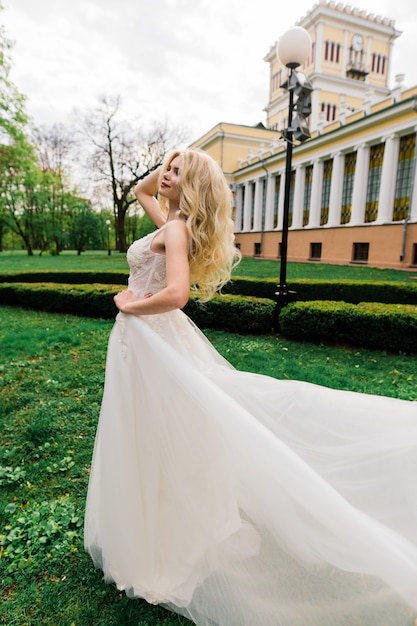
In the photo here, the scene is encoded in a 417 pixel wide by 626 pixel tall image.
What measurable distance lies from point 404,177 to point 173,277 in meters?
24.4

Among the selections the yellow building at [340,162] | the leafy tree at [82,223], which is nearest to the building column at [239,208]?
the yellow building at [340,162]

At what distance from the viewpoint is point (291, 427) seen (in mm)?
2154

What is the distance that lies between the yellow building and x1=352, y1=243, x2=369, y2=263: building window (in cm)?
7

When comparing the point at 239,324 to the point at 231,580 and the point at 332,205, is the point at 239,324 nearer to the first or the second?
the point at 231,580

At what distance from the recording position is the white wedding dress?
1530 mm

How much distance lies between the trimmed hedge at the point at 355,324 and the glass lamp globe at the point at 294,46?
4.39 m

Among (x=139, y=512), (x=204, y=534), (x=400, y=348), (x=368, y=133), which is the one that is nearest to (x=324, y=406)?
(x=204, y=534)

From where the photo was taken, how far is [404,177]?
21.6m

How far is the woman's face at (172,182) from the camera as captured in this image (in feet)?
6.77

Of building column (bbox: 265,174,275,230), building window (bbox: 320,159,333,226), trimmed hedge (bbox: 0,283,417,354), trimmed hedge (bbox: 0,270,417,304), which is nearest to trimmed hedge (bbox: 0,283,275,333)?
trimmed hedge (bbox: 0,283,417,354)

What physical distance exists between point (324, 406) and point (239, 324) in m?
5.63

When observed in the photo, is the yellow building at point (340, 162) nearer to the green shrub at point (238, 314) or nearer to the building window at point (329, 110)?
the building window at point (329, 110)

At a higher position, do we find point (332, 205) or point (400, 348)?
point (332, 205)

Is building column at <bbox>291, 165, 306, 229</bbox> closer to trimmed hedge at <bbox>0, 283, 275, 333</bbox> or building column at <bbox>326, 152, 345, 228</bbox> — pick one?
building column at <bbox>326, 152, 345, 228</bbox>
